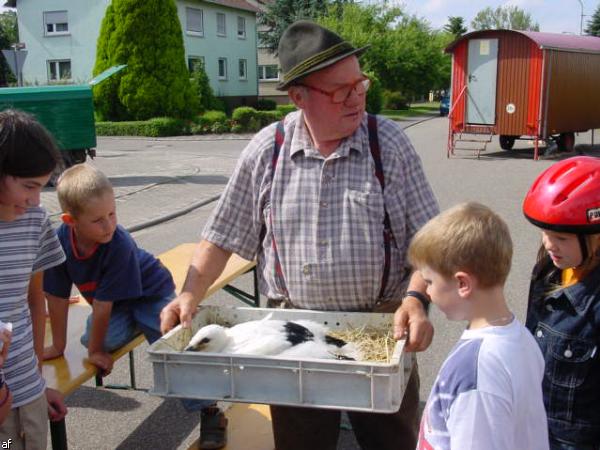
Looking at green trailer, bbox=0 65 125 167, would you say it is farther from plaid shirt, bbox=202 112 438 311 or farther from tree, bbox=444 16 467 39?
tree, bbox=444 16 467 39

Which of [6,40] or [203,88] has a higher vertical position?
[6,40]

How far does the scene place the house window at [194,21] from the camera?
40125 millimetres

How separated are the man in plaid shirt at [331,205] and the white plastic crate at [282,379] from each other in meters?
0.39

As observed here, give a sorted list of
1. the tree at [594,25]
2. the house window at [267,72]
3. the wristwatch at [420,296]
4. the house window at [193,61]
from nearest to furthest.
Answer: the wristwatch at [420,296] < the house window at [193,61] < the house window at [267,72] < the tree at [594,25]

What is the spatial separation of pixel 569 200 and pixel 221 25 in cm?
4310

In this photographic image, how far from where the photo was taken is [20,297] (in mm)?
2490

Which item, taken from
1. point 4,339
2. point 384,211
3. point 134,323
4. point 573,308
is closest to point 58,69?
point 134,323

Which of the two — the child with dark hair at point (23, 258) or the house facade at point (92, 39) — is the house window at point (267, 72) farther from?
the child with dark hair at point (23, 258)

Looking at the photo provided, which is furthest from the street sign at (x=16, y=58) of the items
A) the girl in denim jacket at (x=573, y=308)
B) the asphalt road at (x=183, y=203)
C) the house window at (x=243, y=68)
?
the house window at (x=243, y=68)

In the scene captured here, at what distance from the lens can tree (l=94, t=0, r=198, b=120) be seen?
30.3 metres

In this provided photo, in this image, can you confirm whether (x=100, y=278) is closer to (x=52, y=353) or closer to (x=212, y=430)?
(x=52, y=353)

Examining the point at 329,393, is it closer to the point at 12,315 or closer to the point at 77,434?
the point at 12,315

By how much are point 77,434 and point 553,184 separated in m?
3.15

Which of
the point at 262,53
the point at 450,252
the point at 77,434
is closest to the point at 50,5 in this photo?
the point at 262,53
